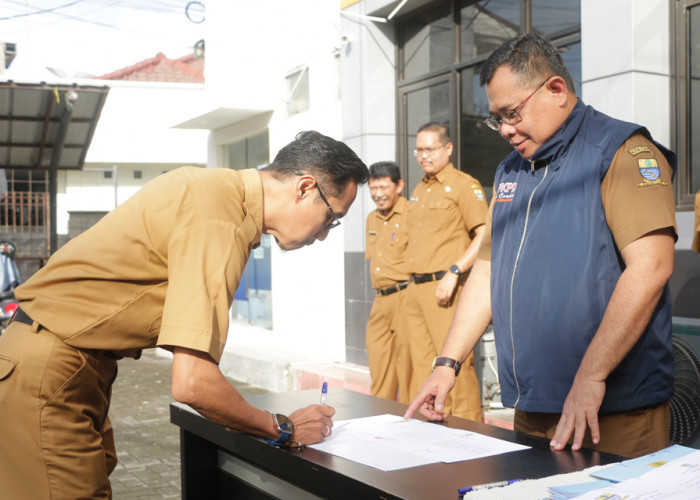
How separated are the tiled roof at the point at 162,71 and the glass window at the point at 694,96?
91.6ft

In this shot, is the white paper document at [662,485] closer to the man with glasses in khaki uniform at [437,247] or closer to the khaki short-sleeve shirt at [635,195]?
the khaki short-sleeve shirt at [635,195]

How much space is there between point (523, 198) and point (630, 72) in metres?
2.94

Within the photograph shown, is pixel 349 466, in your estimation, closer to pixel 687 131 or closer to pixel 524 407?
pixel 524 407

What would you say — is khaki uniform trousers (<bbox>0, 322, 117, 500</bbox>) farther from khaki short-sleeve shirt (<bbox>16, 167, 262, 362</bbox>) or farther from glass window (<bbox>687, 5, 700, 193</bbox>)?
glass window (<bbox>687, 5, 700, 193</bbox>)

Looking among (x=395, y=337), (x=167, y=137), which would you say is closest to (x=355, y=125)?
(x=395, y=337)

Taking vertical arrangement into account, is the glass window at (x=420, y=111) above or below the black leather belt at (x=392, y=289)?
above

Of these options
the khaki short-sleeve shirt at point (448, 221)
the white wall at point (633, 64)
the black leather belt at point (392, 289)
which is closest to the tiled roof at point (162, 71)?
the black leather belt at point (392, 289)

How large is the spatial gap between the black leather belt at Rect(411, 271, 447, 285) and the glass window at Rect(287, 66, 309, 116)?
5.36m

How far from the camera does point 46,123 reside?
12914mm

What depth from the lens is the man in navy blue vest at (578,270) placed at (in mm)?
2102

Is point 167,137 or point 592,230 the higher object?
point 167,137

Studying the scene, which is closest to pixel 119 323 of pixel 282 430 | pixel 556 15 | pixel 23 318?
pixel 23 318

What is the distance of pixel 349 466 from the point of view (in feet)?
6.29

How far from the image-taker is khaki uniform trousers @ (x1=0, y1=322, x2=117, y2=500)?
76.2 inches
